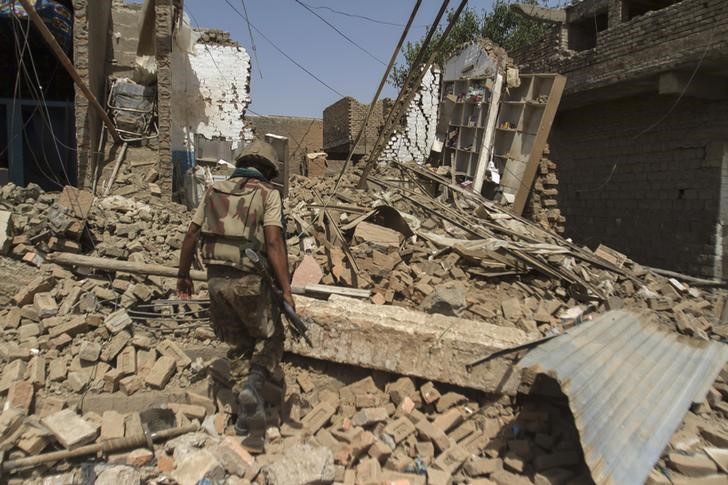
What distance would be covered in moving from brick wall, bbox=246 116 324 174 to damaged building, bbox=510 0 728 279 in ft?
29.0

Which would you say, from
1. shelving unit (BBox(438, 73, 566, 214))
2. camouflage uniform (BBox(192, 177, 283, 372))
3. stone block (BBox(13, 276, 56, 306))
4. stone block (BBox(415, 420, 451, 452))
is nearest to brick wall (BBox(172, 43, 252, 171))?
shelving unit (BBox(438, 73, 566, 214))

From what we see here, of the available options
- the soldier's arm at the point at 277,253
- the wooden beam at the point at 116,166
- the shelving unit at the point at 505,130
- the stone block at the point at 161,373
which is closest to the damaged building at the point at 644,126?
the shelving unit at the point at 505,130

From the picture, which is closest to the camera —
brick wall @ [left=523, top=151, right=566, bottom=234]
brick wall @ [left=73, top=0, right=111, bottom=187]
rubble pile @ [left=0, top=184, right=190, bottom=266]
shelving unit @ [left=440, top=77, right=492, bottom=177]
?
rubble pile @ [left=0, top=184, right=190, bottom=266]

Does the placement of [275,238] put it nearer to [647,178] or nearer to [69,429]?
[69,429]

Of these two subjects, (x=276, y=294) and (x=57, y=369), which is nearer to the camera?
(x=276, y=294)

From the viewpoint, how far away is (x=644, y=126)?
976 cm

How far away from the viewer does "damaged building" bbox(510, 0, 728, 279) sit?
8.19 m

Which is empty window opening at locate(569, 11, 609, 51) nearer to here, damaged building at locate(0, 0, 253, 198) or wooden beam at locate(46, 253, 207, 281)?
damaged building at locate(0, 0, 253, 198)

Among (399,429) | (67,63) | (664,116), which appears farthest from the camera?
(664,116)

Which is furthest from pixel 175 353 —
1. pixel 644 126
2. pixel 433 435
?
pixel 644 126

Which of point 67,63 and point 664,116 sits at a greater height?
point 664,116

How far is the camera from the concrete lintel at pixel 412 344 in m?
3.58

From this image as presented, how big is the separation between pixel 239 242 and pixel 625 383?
97.9 inches

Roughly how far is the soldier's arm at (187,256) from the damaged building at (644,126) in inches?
310
